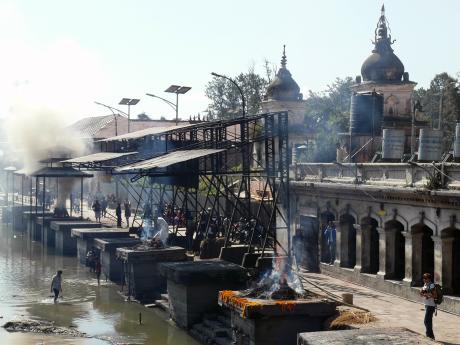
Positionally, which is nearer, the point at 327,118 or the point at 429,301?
the point at 429,301

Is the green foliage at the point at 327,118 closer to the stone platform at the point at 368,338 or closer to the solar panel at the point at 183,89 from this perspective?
the solar panel at the point at 183,89

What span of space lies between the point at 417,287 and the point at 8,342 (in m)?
11.2

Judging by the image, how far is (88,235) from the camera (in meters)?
36.1

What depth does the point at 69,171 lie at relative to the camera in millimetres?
45094

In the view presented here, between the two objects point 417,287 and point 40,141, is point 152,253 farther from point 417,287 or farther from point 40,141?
point 40,141

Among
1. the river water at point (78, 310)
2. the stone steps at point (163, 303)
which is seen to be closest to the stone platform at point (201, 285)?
the river water at point (78, 310)

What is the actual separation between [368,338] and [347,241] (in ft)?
44.5

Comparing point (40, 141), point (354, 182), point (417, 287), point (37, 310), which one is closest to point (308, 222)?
point (354, 182)

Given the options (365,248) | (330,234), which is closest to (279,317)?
(365,248)

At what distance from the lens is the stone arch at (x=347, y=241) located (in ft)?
88.7

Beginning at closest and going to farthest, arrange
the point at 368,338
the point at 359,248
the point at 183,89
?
the point at 368,338
the point at 359,248
the point at 183,89

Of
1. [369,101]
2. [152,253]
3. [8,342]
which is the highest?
[369,101]

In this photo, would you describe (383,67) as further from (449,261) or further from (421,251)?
(449,261)

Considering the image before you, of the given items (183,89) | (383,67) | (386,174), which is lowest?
(386,174)
